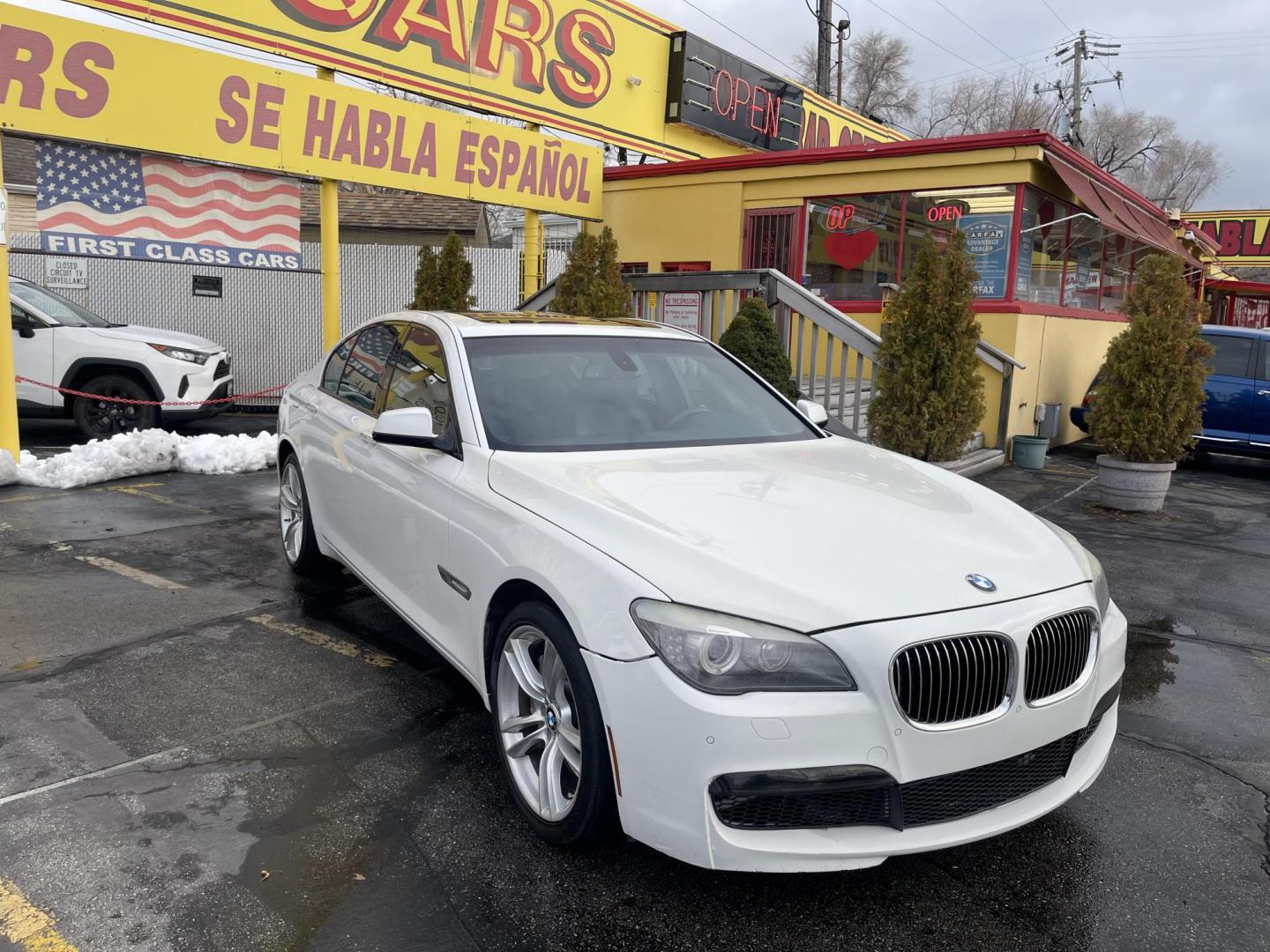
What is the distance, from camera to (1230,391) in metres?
11.5

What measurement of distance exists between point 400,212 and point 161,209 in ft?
41.3

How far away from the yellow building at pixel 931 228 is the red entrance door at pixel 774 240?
0.06 ft

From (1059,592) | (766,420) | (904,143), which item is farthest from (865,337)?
(1059,592)

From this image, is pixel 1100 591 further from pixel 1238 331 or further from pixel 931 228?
pixel 1238 331

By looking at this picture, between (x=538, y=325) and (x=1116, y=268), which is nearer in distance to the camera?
(x=538, y=325)

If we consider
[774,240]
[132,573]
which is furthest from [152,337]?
[774,240]

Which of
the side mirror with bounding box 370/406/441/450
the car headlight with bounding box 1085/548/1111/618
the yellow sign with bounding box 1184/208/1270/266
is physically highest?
the yellow sign with bounding box 1184/208/1270/266

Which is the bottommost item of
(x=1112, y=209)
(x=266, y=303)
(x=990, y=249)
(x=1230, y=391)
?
(x=1230, y=391)

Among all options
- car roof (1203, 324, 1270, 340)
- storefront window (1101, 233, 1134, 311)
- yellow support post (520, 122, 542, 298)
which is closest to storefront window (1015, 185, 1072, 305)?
car roof (1203, 324, 1270, 340)

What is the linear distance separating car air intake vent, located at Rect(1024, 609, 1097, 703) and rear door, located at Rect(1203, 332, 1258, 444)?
397 inches

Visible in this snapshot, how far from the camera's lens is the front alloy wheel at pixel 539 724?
290cm

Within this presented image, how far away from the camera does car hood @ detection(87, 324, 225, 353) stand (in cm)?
1051

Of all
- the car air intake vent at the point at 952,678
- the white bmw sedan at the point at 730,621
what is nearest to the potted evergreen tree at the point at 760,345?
the white bmw sedan at the point at 730,621

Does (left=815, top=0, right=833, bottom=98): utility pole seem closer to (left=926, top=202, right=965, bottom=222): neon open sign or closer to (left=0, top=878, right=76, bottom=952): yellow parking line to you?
(left=926, top=202, right=965, bottom=222): neon open sign
